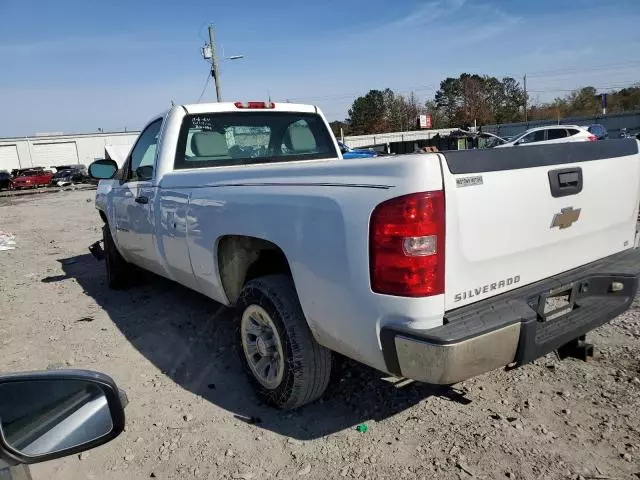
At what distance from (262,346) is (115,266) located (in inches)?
142

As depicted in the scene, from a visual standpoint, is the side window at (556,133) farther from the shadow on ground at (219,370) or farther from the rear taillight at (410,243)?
the rear taillight at (410,243)

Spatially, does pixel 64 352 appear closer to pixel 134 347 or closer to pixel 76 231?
pixel 134 347

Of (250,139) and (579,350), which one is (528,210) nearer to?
(579,350)

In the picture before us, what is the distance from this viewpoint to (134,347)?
14.4ft

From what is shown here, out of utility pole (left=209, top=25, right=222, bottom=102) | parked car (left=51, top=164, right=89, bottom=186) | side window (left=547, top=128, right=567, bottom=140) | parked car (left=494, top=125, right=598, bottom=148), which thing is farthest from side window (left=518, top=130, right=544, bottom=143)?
parked car (left=51, top=164, right=89, bottom=186)

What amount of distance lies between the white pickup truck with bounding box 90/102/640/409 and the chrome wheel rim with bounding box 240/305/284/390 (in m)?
0.01

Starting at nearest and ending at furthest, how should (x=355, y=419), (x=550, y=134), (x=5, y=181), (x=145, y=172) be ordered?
(x=355, y=419)
(x=145, y=172)
(x=550, y=134)
(x=5, y=181)

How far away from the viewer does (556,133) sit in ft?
71.8

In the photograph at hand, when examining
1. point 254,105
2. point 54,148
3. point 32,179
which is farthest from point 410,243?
point 54,148

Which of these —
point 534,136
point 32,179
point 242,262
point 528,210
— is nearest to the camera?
point 528,210

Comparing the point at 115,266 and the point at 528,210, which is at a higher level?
the point at 528,210

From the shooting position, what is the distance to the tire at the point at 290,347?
283 centimetres

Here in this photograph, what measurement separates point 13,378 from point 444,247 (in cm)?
160

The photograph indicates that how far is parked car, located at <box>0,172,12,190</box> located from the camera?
33188mm
